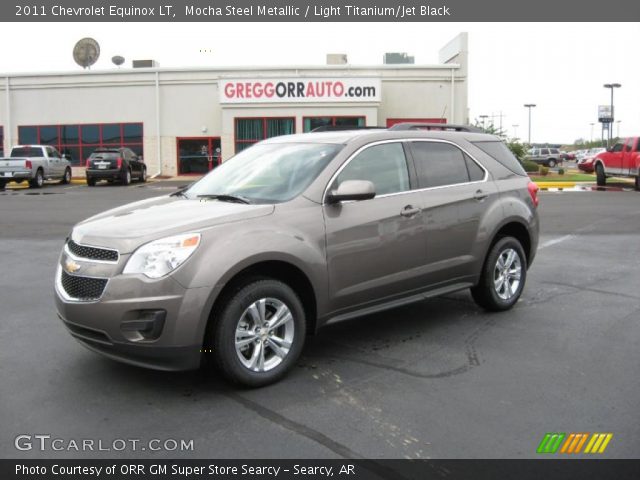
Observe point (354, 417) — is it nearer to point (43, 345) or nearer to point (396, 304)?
point (396, 304)

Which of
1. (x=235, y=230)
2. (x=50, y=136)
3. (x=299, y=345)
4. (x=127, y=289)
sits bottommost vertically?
(x=299, y=345)

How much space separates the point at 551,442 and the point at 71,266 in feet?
10.4

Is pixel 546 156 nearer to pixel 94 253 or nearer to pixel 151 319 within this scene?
pixel 94 253

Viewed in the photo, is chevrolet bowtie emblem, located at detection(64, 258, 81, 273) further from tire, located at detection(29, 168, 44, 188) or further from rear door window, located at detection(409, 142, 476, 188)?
tire, located at detection(29, 168, 44, 188)

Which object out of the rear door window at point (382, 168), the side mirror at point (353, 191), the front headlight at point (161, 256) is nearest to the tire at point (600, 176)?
the rear door window at point (382, 168)

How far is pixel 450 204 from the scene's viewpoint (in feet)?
18.8

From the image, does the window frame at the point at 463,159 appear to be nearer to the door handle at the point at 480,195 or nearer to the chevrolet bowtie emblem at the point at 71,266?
Answer: the door handle at the point at 480,195

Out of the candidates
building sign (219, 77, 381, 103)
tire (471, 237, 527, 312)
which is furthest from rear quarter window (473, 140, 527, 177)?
building sign (219, 77, 381, 103)

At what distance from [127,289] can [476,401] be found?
231cm

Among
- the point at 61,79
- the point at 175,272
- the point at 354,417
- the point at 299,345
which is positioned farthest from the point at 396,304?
the point at 61,79

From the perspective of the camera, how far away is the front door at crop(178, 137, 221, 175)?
3328cm

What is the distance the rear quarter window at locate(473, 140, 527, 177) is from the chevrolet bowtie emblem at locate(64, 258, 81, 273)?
3.84m

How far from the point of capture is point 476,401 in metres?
4.20
